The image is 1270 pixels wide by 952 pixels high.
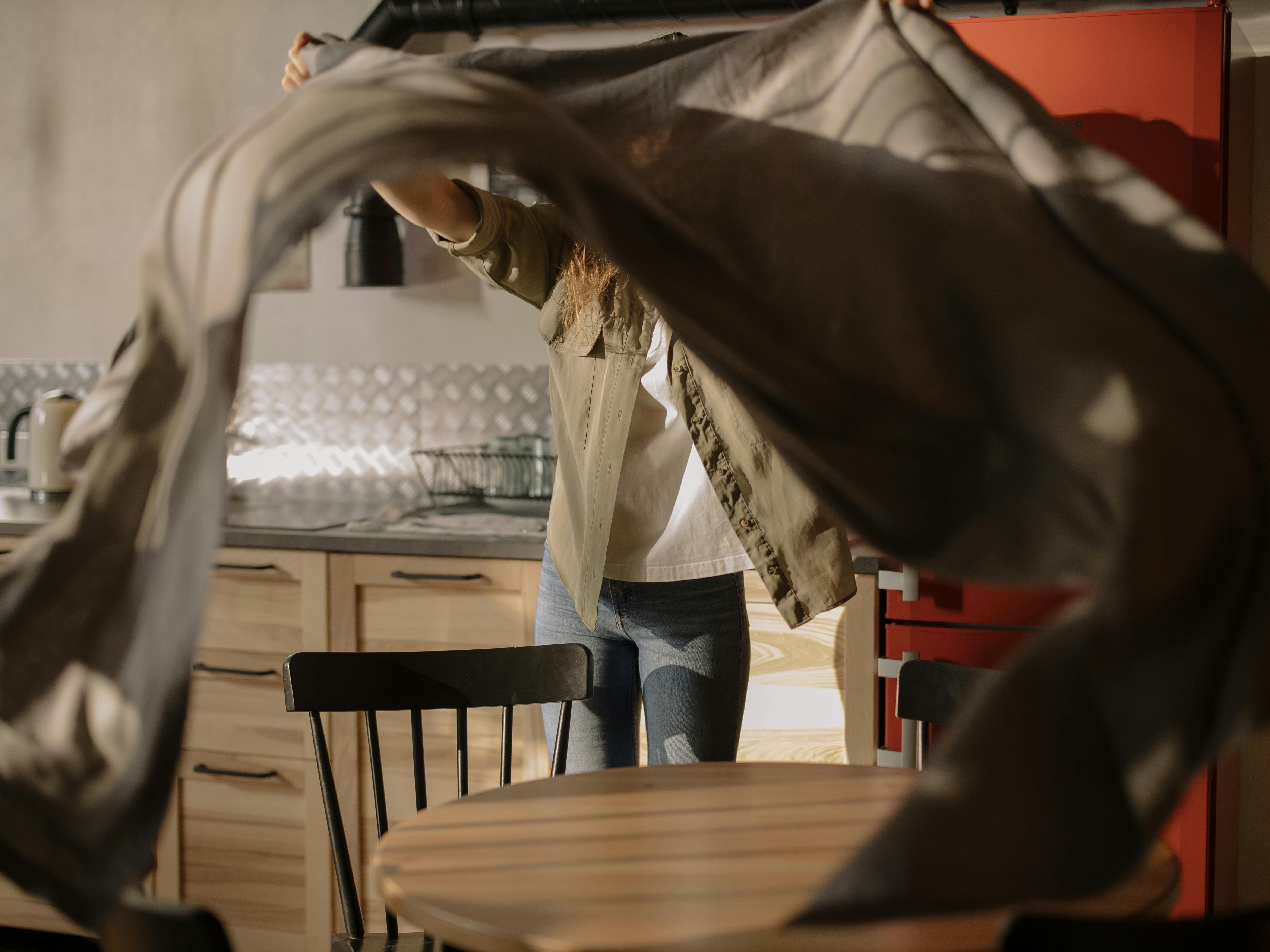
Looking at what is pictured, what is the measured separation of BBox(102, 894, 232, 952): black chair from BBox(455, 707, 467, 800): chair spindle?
0.75 m

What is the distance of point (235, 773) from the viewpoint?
2.50 meters

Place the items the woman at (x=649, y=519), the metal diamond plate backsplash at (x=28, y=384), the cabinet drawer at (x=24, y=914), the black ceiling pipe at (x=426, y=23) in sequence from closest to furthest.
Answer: the woman at (x=649, y=519) < the cabinet drawer at (x=24, y=914) < the black ceiling pipe at (x=426, y=23) < the metal diamond plate backsplash at (x=28, y=384)

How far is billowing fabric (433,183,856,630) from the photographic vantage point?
161 cm

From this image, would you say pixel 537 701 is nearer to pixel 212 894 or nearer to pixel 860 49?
pixel 860 49

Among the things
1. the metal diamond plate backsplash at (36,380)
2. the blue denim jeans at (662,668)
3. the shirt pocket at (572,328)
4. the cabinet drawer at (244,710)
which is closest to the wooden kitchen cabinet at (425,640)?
the cabinet drawer at (244,710)

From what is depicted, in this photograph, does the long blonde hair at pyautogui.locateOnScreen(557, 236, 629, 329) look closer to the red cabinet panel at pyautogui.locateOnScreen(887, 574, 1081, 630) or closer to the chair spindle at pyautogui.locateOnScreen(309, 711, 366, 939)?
the chair spindle at pyautogui.locateOnScreen(309, 711, 366, 939)

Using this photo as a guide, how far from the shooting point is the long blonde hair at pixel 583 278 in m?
1.65

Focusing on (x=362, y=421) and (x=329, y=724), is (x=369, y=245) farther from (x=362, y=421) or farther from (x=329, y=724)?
(x=329, y=724)

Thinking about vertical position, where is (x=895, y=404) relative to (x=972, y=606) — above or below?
above

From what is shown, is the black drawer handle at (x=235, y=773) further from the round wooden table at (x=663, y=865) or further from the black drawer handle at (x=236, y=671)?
the round wooden table at (x=663, y=865)

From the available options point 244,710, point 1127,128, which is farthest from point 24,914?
point 1127,128

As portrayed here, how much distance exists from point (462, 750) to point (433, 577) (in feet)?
2.61

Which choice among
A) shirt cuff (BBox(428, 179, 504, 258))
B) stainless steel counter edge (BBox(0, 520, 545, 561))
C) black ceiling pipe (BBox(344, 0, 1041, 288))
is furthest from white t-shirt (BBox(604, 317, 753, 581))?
black ceiling pipe (BBox(344, 0, 1041, 288))

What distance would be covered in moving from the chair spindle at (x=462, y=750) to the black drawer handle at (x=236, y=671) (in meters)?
0.98
